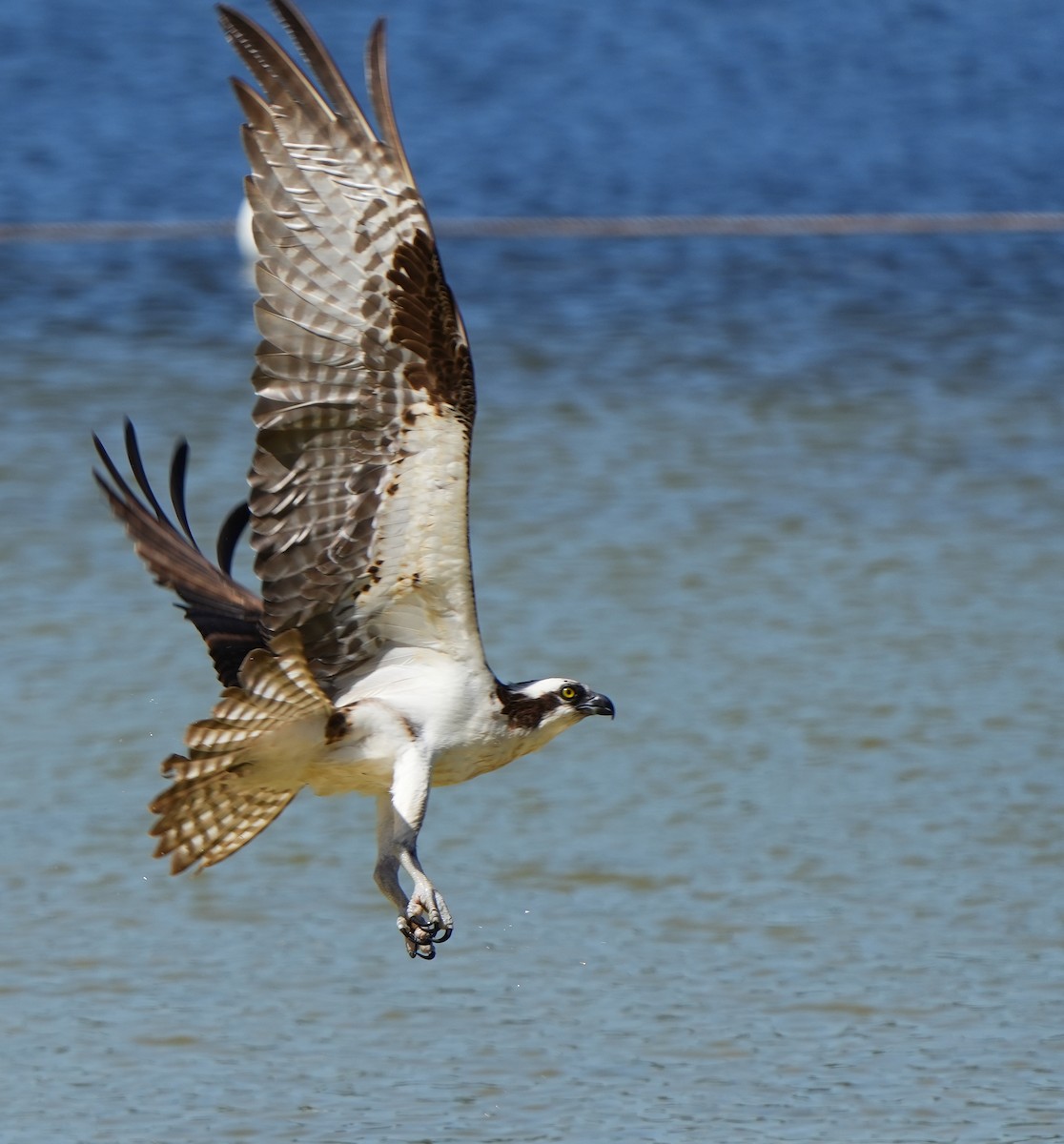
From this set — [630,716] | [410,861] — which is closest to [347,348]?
[410,861]

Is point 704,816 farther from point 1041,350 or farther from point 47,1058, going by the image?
point 1041,350

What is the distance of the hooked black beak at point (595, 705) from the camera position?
17.8ft

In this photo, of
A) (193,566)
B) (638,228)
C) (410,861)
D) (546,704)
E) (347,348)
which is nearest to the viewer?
(347,348)

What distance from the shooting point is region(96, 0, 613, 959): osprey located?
4.84 m

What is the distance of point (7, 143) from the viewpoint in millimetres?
18297

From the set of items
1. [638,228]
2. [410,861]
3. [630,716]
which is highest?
[410,861]

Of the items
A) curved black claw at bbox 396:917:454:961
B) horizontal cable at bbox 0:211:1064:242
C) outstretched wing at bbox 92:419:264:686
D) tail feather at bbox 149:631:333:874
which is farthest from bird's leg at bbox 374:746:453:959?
horizontal cable at bbox 0:211:1064:242

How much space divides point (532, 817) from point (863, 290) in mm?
7968

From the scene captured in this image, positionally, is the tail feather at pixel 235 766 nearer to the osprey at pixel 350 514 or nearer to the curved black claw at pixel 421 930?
the osprey at pixel 350 514

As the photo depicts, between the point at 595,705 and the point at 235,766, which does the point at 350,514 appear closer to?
the point at 235,766

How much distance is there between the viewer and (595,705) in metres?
5.44

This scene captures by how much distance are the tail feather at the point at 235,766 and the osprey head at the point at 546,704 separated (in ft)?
1.29

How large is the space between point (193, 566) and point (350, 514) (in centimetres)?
112

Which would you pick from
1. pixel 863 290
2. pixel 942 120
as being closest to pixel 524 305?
pixel 863 290
